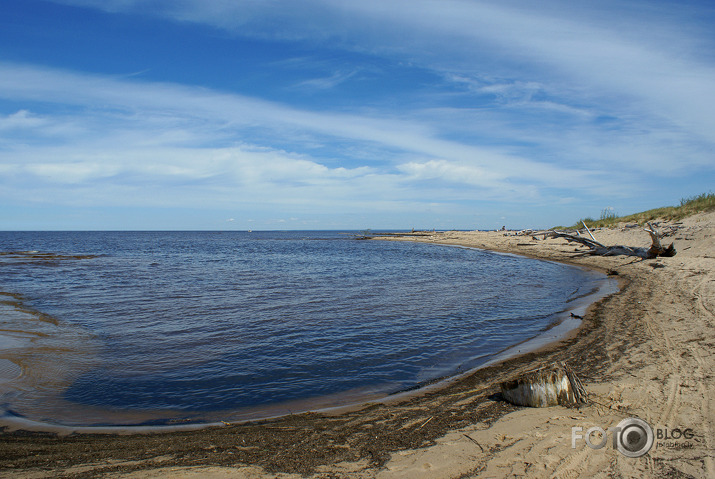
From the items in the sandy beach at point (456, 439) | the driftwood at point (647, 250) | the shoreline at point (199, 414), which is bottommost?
the shoreline at point (199, 414)

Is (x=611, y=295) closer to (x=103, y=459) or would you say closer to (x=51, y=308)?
(x=103, y=459)

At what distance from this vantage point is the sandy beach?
4.55m

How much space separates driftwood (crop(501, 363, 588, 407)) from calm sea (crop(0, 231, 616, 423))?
258cm

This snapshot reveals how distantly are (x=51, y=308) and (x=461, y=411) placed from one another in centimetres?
1779

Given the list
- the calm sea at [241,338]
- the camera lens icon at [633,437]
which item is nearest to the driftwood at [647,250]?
the calm sea at [241,338]

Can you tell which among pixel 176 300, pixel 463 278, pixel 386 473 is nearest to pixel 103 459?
pixel 386 473

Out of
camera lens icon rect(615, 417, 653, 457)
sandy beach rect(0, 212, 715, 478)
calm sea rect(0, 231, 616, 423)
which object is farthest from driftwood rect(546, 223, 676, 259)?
camera lens icon rect(615, 417, 653, 457)

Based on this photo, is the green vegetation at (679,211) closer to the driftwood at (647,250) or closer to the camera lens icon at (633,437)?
the driftwood at (647,250)

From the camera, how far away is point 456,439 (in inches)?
210

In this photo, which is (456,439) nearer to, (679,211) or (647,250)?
(647,250)

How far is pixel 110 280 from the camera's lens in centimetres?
2477

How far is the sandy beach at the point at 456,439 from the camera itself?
4.55m

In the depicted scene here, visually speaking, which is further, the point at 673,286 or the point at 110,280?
the point at 110,280

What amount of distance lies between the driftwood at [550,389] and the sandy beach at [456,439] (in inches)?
6.9
